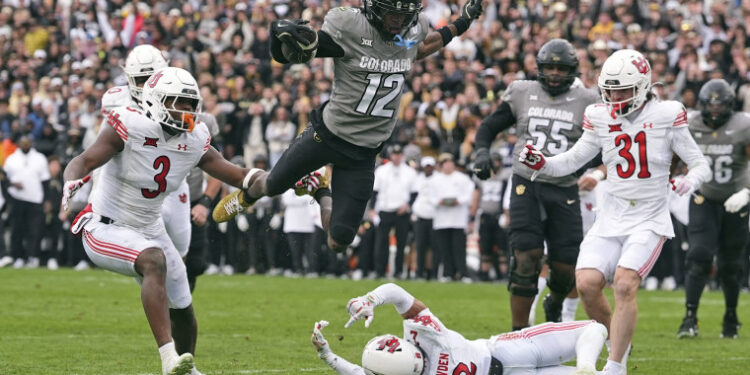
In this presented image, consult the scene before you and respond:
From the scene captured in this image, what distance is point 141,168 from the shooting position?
8039mm

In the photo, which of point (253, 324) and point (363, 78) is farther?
point (253, 324)

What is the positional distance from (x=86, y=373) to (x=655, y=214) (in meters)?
Answer: 4.10

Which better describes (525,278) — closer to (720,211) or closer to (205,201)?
(205,201)

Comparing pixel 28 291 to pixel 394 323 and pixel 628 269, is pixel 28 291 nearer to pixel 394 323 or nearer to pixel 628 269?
pixel 394 323

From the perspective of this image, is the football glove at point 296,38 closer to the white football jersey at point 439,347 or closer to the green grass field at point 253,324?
the white football jersey at point 439,347

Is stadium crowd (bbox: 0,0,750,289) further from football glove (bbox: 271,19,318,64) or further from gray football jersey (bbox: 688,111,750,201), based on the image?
football glove (bbox: 271,19,318,64)

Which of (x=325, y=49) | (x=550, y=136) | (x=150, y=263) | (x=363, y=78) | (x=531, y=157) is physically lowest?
(x=150, y=263)

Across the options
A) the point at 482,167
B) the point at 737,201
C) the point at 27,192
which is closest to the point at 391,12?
the point at 482,167

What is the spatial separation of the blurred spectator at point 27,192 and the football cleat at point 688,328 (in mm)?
12350

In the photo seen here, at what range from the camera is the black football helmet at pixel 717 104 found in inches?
461

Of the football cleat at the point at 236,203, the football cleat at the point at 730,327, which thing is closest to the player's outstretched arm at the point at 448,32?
the football cleat at the point at 236,203

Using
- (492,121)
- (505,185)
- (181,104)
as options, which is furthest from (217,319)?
(505,185)

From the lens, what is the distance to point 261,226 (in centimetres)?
2042

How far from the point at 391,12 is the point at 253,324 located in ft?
16.5
